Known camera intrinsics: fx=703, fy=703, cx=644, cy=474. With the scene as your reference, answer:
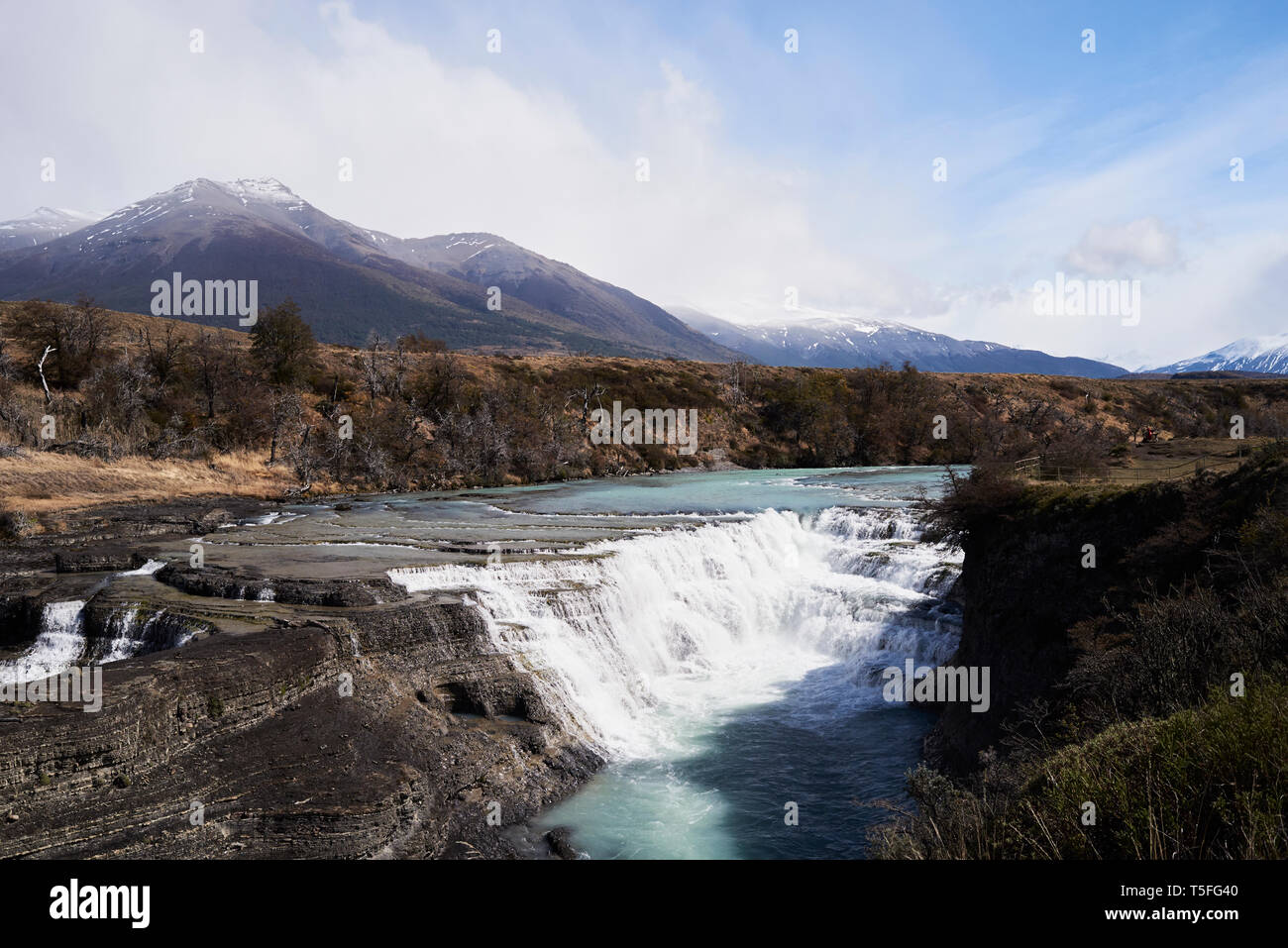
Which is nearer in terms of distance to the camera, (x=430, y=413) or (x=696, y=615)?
(x=696, y=615)

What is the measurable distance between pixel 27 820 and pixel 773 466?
59494mm

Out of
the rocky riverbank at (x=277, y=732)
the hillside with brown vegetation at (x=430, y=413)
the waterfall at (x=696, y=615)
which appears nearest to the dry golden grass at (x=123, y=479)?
the hillside with brown vegetation at (x=430, y=413)

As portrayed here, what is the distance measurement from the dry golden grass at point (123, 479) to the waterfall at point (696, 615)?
20.7m

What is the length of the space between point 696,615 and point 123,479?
2842 centimetres

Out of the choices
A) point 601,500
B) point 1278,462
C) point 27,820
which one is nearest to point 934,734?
point 1278,462

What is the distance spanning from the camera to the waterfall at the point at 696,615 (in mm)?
16016

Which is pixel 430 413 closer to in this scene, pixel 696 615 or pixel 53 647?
pixel 696 615

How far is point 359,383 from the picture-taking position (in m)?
53.9

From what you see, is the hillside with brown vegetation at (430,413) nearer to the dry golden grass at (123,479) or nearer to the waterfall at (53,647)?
the dry golden grass at (123,479)

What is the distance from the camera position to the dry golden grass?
2833 centimetres

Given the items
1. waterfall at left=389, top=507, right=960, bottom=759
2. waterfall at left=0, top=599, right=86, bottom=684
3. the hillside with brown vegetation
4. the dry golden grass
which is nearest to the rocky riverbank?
waterfall at left=0, top=599, right=86, bottom=684

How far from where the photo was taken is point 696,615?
70.7 ft

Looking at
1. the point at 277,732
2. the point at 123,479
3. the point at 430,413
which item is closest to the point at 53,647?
the point at 277,732

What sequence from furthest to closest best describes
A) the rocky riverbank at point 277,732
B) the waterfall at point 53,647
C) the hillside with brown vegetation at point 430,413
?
the hillside with brown vegetation at point 430,413
the waterfall at point 53,647
the rocky riverbank at point 277,732
